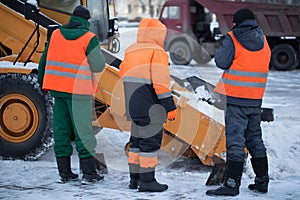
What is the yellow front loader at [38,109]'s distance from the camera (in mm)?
5711

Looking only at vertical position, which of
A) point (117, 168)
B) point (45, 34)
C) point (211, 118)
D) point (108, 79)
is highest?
point (45, 34)

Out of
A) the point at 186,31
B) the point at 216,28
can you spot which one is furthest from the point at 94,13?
the point at 186,31

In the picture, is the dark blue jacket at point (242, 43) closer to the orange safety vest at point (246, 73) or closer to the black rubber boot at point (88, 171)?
the orange safety vest at point (246, 73)

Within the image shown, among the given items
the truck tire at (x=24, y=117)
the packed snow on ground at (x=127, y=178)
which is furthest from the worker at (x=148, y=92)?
the truck tire at (x=24, y=117)

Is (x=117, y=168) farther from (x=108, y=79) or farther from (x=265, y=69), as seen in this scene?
(x=265, y=69)

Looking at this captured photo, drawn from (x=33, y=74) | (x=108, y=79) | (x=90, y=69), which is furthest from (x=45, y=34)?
(x=90, y=69)

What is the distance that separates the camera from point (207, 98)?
6.68 meters

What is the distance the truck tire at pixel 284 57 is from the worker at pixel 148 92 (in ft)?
40.7

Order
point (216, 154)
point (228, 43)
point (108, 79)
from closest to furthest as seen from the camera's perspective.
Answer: point (228, 43)
point (216, 154)
point (108, 79)

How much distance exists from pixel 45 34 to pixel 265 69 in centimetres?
271

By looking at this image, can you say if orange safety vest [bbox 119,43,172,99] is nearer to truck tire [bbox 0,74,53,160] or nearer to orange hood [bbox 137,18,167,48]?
orange hood [bbox 137,18,167,48]

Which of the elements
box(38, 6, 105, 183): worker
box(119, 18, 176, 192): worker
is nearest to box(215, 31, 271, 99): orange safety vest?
box(119, 18, 176, 192): worker

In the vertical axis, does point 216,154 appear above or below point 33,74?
below

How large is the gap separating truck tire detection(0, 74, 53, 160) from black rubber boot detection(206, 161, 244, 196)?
2.18 meters
